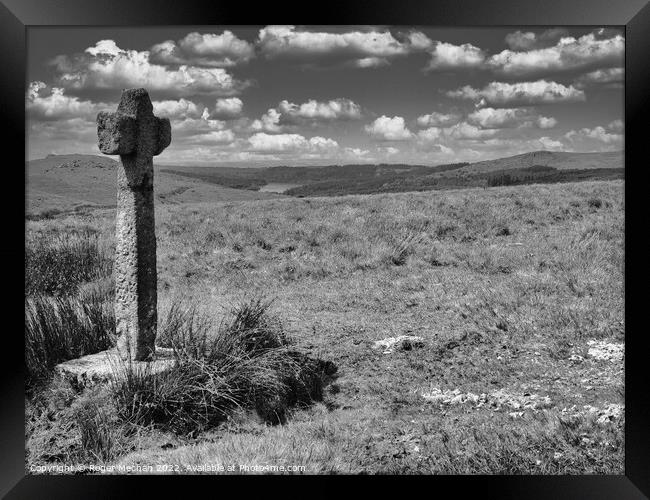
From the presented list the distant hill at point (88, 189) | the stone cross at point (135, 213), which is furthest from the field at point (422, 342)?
the distant hill at point (88, 189)

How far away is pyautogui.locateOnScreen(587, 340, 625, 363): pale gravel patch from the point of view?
21.9ft

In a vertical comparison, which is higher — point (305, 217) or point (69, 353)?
point (305, 217)

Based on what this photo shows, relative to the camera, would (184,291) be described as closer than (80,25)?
No

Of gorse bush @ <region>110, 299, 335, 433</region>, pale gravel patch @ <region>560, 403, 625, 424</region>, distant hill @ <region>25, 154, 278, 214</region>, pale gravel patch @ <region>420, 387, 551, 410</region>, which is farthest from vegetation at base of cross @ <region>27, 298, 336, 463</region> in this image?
distant hill @ <region>25, 154, 278, 214</region>

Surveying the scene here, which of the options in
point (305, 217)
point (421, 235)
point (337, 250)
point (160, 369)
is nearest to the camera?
point (160, 369)

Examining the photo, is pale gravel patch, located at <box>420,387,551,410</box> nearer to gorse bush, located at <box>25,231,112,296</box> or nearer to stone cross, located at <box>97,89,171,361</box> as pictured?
stone cross, located at <box>97,89,171,361</box>

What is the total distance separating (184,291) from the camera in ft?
37.2

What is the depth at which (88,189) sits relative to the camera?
27.5 metres

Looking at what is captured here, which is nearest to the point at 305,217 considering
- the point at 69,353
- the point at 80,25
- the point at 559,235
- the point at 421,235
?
the point at 421,235

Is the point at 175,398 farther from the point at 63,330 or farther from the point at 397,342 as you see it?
the point at 397,342

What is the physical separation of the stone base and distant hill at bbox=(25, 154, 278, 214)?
1807cm

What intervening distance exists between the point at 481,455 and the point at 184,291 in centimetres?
756

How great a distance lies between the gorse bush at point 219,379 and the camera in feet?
18.1
